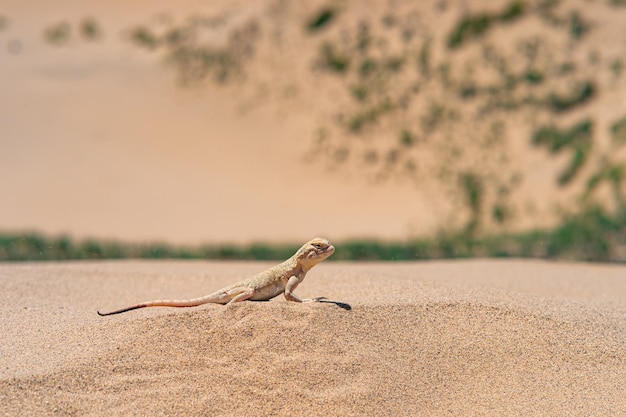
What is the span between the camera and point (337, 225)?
73.2ft

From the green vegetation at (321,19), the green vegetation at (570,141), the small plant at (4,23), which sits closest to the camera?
the green vegetation at (570,141)

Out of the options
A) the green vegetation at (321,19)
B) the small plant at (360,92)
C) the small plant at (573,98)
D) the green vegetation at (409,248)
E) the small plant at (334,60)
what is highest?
the green vegetation at (321,19)

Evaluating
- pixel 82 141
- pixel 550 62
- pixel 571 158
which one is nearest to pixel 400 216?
pixel 571 158

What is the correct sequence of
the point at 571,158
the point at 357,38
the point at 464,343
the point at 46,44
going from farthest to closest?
the point at 46,44
the point at 357,38
the point at 571,158
the point at 464,343

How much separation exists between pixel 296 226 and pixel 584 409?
52.8 feet

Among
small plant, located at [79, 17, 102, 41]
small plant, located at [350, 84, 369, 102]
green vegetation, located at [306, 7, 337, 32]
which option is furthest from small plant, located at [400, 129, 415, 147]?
small plant, located at [79, 17, 102, 41]

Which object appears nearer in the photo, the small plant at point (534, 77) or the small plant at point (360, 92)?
the small plant at point (534, 77)

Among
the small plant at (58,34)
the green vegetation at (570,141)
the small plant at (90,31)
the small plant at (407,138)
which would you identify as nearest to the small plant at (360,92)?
the small plant at (407,138)

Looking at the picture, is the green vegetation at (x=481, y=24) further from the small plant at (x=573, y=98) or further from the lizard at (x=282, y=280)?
the lizard at (x=282, y=280)

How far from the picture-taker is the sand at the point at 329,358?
20.6 feet

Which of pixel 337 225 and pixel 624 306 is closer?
pixel 624 306

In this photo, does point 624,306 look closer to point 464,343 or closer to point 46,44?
point 464,343

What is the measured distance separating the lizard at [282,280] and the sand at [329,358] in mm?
144

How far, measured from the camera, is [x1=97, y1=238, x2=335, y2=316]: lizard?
7.21 metres
